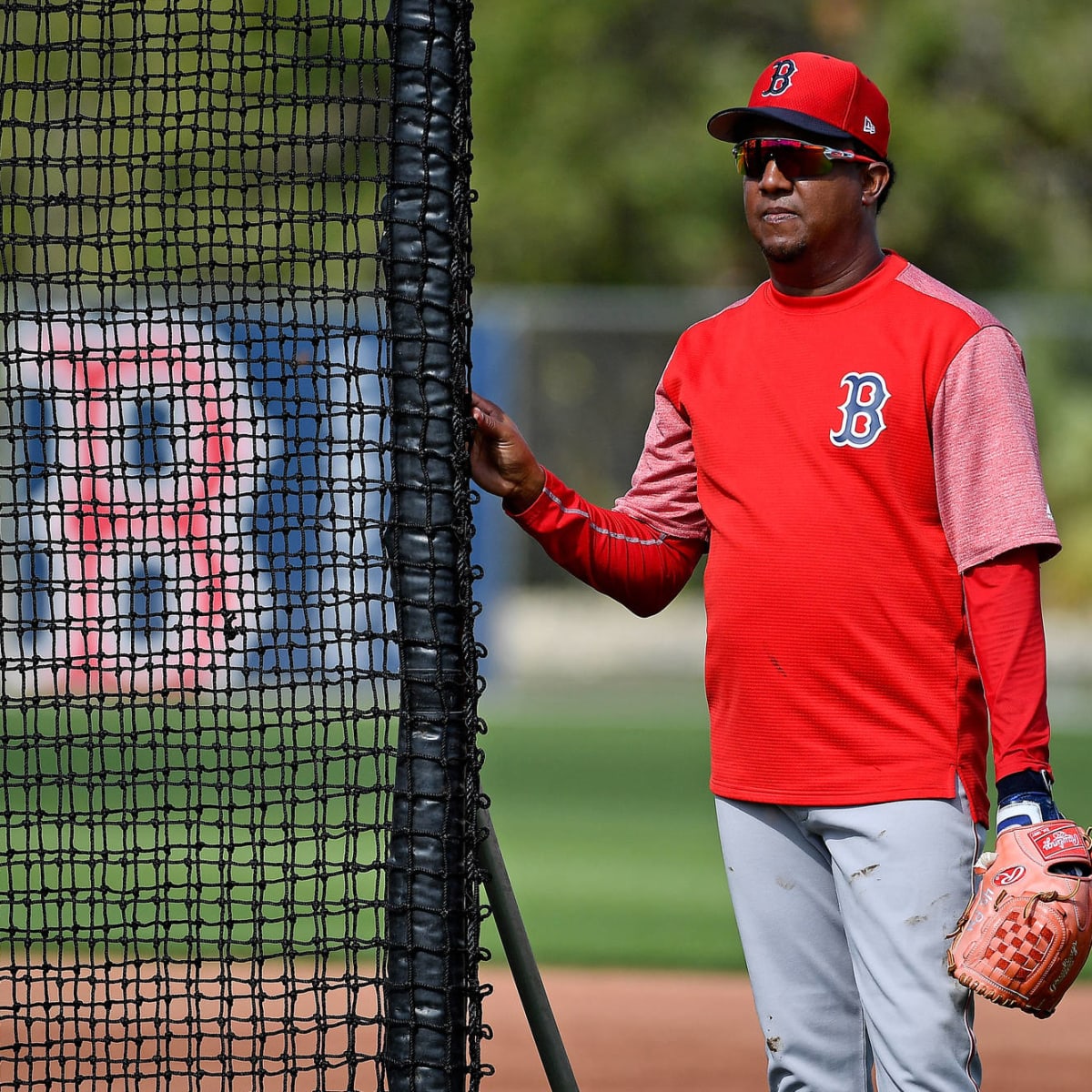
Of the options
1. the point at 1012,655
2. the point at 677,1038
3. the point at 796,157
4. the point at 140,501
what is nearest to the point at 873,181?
the point at 796,157

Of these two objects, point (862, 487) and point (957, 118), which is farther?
point (957, 118)

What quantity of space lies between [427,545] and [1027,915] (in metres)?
1.22

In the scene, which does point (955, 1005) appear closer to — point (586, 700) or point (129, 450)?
point (129, 450)

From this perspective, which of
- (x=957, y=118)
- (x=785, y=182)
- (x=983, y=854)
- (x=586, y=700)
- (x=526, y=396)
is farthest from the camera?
(x=957, y=118)

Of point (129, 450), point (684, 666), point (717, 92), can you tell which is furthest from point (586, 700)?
point (717, 92)

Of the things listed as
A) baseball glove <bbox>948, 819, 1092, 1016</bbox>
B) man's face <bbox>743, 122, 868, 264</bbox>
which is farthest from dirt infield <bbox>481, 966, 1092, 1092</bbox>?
man's face <bbox>743, 122, 868, 264</bbox>

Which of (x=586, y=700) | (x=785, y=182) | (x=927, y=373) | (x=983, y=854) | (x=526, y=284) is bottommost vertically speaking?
(x=586, y=700)

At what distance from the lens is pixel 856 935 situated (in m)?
2.97

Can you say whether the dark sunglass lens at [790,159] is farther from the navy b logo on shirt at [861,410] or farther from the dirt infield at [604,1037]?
the dirt infield at [604,1037]

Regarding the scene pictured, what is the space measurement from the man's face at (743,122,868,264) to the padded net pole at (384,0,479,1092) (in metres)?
0.59

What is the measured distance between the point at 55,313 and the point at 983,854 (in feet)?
6.70

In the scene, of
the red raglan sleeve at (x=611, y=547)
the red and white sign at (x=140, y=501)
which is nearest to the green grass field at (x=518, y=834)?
the red and white sign at (x=140, y=501)

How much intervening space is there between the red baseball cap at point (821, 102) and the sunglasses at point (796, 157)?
0.10 feet

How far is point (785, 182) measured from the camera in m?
3.10
